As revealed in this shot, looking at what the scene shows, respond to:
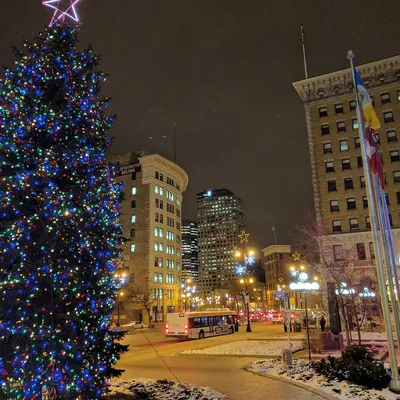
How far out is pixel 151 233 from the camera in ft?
279

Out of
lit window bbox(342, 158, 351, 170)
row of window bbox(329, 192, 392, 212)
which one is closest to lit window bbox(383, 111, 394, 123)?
lit window bbox(342, 158, 351, 170)

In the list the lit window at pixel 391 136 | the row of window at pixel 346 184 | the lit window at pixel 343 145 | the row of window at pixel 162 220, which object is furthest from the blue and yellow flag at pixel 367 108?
the row of window at pixel 162 220

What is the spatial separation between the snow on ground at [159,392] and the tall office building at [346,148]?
147 ft

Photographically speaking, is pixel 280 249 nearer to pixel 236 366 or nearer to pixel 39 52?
pixel 236 366

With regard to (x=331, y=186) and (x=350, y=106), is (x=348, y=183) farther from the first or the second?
(x=350, y=106)

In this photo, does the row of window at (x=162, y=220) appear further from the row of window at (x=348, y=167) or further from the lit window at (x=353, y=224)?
the lit window at (x=353, y=224)

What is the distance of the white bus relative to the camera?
3709 centimetres

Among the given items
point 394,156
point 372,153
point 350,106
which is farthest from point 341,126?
point 372,153

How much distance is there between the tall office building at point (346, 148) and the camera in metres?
55.5

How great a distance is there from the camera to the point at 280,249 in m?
149

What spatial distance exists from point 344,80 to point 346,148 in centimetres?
1032

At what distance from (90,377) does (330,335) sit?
17034 mm

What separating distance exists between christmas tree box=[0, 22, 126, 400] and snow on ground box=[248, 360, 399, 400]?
6.72m

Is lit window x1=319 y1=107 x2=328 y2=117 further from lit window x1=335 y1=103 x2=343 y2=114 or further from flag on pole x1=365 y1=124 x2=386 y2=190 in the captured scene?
flag on pole x1=365 y1=124 x2=386 y2=190
